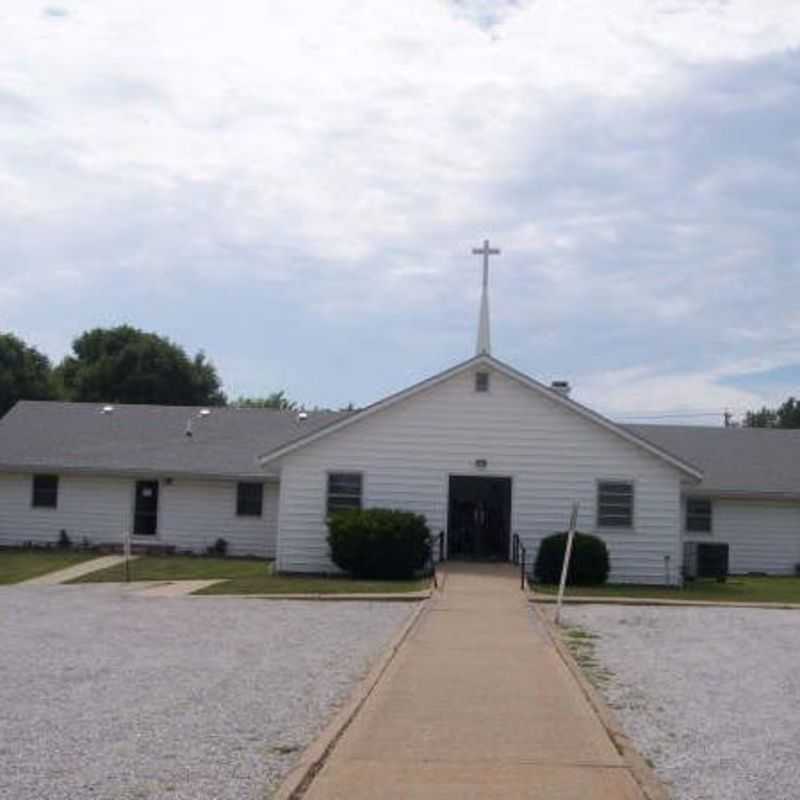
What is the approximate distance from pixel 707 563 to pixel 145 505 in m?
15.5

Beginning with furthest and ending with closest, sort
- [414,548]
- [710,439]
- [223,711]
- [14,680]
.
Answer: [710,439]
[414,548]
[14,680]
[223,711]

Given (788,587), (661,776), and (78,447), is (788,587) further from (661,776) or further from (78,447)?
Answer: (661,776)

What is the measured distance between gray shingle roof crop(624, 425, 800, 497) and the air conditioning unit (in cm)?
443

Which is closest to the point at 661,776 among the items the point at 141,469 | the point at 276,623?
the point at 276,623

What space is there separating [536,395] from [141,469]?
1229 centimetres

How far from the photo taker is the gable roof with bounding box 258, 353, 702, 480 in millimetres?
30188

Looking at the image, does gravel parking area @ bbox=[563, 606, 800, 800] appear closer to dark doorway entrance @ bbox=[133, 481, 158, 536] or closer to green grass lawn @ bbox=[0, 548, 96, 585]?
green grass lawn @ bbox=[0, 548, 96, 585]

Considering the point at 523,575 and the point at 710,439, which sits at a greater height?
the point at 710,439

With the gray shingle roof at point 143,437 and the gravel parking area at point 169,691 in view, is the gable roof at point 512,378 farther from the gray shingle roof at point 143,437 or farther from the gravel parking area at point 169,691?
the gravel parking area at point 169,691

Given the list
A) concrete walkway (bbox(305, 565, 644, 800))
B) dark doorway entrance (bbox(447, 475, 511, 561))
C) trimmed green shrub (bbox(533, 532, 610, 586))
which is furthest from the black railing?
concrete walkway (bbox(305, 565, 644, 800))

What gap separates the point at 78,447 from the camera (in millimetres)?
38938

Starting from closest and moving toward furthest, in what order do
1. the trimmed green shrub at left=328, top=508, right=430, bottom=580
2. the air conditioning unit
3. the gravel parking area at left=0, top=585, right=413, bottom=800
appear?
the gravel parking area at left=0, top=585, right=413, bottom=800 → the trimmed green shrub at left=328, top=508, right=430, bottom=580 → the air conditioning unit

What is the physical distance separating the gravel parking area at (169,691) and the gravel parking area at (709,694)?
264cm

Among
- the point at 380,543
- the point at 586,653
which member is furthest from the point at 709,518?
the point at 586,653
